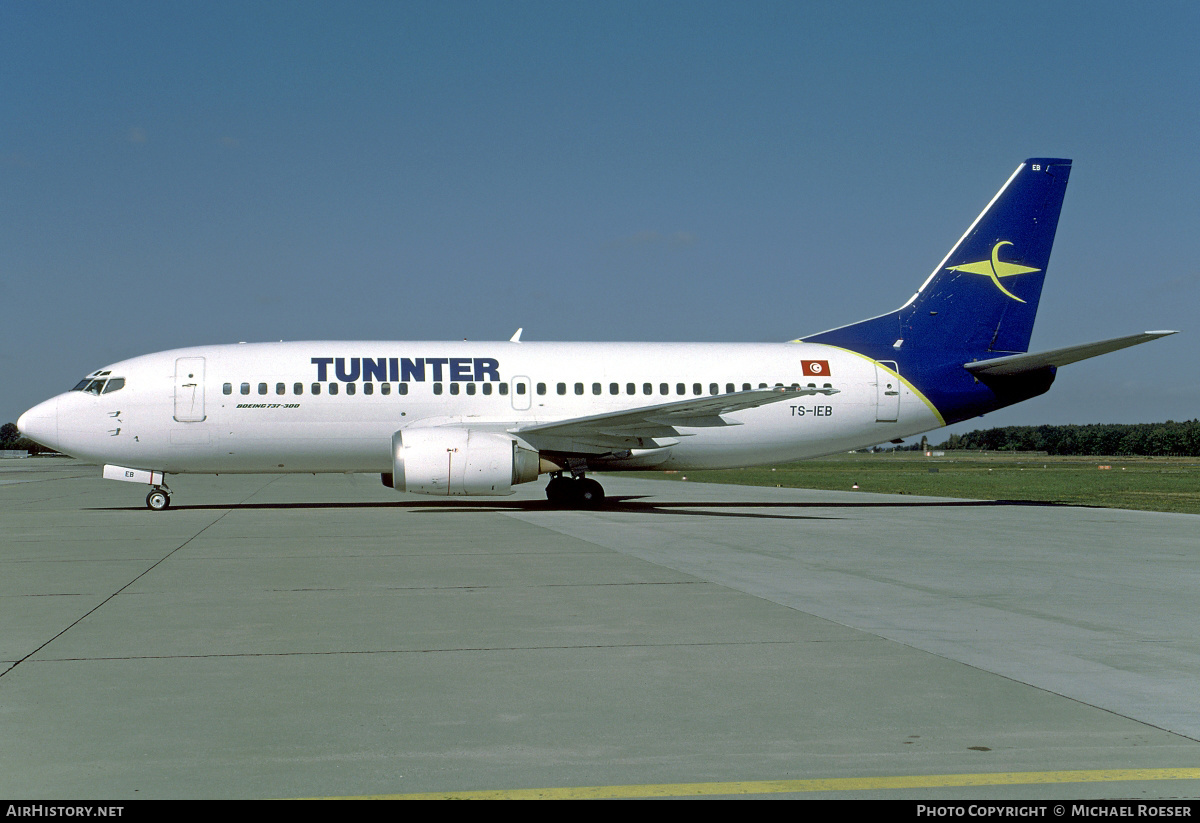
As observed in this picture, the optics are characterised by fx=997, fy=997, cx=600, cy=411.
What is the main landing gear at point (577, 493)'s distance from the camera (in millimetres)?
21562

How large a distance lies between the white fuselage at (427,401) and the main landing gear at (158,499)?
469 millimetres

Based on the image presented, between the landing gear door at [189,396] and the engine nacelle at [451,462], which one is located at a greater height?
the landing gear door at [189,396]

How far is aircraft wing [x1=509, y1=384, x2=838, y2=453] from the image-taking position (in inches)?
746

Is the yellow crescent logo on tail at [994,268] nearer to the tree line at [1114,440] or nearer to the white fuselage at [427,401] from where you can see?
the white fuselage at [427,401]

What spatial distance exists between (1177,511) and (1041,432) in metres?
192

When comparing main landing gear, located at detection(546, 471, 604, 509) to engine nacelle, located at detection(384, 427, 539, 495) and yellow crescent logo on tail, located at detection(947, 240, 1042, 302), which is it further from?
yellow crescent logo on tail, located at detection(947, 240, 1042, 302)

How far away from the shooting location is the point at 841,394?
2259 cm

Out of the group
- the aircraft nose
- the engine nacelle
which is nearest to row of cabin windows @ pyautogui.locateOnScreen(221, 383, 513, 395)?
the engine nacelle

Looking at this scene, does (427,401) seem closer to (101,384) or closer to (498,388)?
(498,388)

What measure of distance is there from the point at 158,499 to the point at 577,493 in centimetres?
860

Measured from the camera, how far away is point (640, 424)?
2002 cm

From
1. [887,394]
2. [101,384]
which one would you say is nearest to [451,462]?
[101,384]

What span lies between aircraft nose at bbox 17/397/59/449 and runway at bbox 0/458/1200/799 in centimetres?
818

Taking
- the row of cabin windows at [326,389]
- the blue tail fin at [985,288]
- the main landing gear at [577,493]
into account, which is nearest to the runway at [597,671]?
the row of cabin windows at [326,389]
